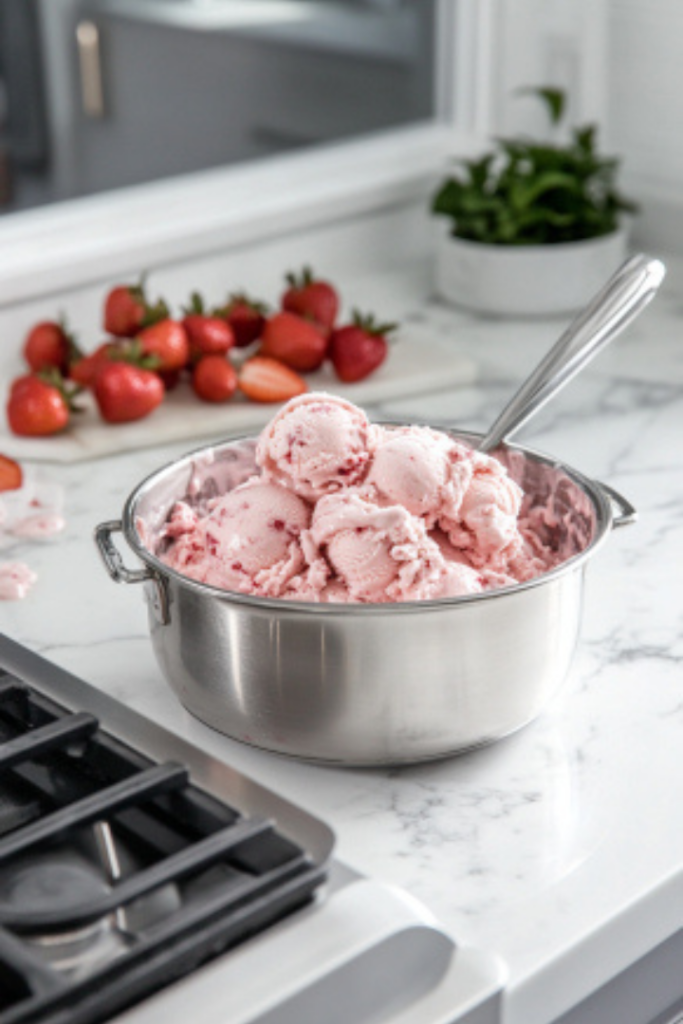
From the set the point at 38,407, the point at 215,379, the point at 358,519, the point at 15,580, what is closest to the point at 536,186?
the point at 215,379

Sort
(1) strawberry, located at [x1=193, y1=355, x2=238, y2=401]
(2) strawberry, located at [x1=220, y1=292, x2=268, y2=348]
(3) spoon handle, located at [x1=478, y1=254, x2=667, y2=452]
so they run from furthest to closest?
(2) strawberry, located at [x1=220, y1=292, x2=268, y2=348] < (1) strawberry, located at [x1=193, y1=355, x2=238, y2=401] < (3) spoon handle, located at [x1=478, y1=254, x2=667, y2=452]

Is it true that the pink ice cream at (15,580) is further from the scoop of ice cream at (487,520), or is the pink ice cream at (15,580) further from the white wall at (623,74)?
the white wall at (623,74)

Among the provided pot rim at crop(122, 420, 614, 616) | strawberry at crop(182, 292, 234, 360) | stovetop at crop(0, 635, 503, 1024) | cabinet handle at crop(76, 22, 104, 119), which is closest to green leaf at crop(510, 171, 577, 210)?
strawberry at crop(182, 292, 234, 360)

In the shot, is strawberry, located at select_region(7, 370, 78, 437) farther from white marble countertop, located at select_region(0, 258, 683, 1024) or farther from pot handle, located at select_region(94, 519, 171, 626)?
pot handle, located at select_region(94, 519, 171, 626)

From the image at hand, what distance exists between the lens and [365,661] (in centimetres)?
82

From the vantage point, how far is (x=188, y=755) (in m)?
0.80

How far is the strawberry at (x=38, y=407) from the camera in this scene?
4.55 feet

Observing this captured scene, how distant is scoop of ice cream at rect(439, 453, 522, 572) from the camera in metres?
0.90

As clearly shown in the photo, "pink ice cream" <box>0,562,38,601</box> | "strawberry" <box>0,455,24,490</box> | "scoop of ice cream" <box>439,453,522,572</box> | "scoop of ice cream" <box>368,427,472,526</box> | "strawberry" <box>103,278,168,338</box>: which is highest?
"scoop of ice cream" <box>368,427,472,526</box>

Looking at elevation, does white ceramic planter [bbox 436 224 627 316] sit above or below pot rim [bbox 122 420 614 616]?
below

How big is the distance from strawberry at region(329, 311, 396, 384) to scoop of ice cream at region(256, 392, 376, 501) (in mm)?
583

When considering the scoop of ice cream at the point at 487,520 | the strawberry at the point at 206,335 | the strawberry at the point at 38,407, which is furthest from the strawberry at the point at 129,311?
the scoop of ice cream at the point at 487,520

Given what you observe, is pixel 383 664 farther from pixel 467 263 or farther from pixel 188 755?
pixel 467 263

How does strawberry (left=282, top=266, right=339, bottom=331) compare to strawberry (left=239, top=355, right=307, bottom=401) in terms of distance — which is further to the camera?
strawberry (left=282, top=266, right=339, bottom=331)
